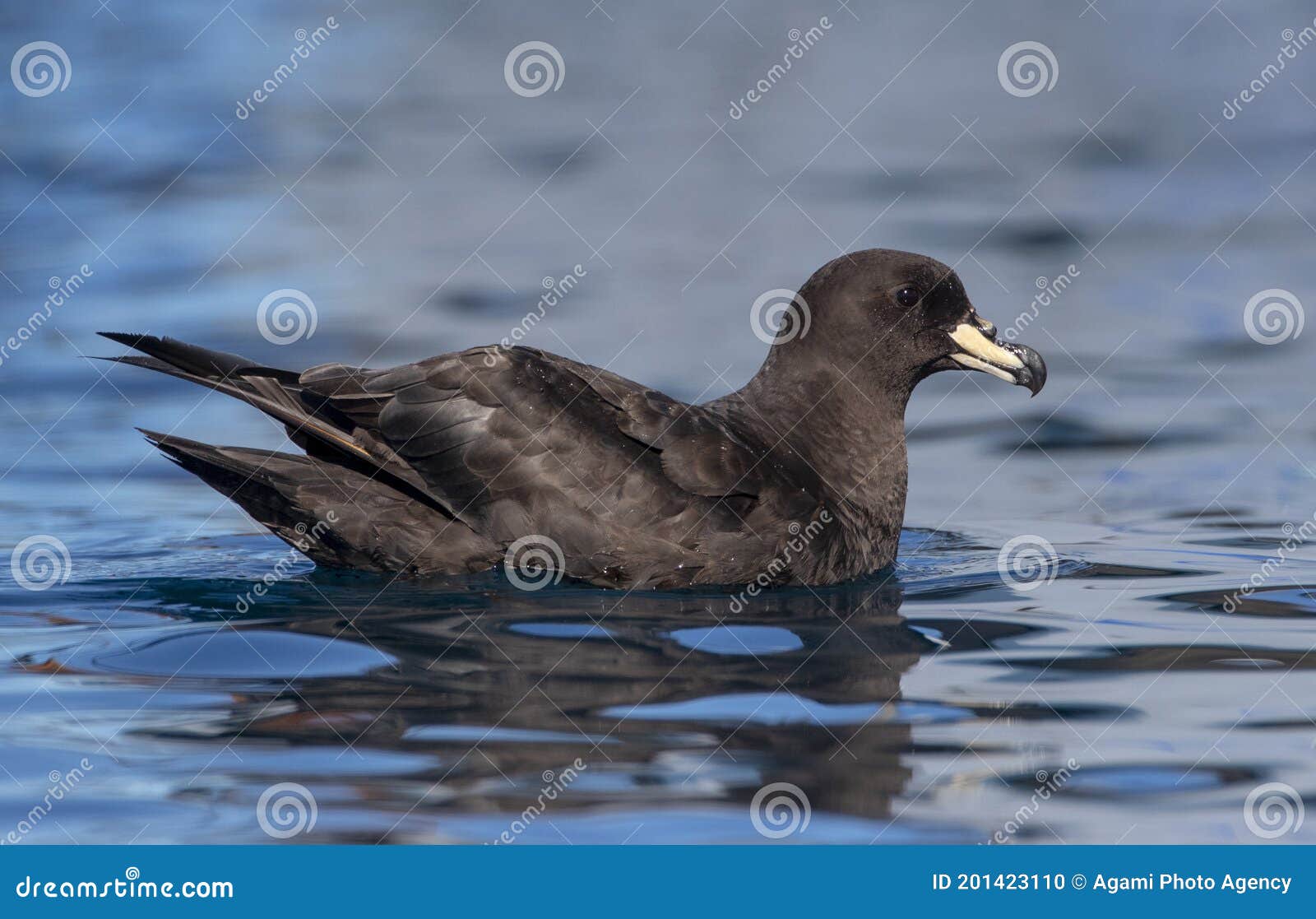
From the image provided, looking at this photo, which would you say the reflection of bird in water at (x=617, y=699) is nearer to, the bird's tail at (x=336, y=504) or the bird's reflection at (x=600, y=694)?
the bird's reflection at (x=600, y=694)

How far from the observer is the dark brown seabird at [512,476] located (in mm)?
7570

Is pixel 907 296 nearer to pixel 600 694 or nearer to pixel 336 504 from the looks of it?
pixel 336 504

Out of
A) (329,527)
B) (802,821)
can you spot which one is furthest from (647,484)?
(802,821)

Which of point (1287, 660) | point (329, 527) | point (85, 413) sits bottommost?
point (1287, 660)

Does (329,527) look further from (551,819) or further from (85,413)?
(85,413)

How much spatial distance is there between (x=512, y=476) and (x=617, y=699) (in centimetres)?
174

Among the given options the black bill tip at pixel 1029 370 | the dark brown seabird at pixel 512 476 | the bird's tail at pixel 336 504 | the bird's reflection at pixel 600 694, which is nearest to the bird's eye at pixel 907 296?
the black bill tip at pixel 1029 370

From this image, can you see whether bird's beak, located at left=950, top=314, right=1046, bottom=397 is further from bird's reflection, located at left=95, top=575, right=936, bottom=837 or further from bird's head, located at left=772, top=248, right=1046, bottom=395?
bird's reflection, located at left=95, top=575, right=936, bottom=837

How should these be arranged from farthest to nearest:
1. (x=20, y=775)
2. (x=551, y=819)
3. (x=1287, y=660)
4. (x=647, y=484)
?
(x=647, y=484) → (x=1287, y=660) → (x=20, y=775) → (x=551, y=819)

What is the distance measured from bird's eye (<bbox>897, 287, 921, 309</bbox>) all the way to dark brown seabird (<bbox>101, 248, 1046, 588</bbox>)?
101cm

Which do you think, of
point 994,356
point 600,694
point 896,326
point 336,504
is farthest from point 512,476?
point 994,356

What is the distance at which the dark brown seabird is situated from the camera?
298 inches

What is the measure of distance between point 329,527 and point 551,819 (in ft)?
9.92

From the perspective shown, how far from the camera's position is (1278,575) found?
8.27m
